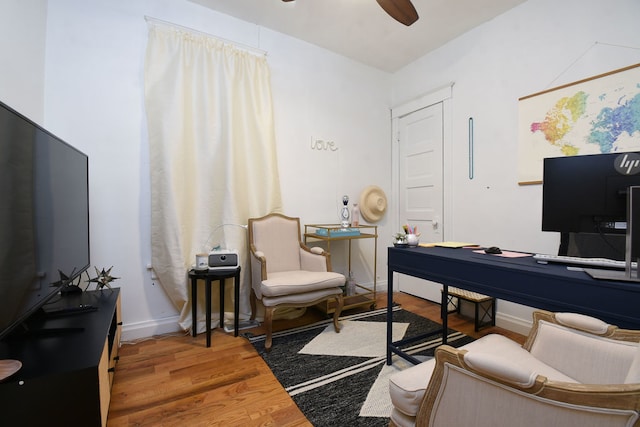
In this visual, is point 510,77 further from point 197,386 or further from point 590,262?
point 197,386

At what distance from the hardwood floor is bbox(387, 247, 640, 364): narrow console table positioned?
963mm

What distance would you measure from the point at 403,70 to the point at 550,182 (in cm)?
290

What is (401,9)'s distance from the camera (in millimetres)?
1838

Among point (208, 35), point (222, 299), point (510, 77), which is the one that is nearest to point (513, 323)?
point (510, 77)

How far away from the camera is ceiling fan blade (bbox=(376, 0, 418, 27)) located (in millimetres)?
1786

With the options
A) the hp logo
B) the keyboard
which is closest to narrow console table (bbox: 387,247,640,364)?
the keyboard

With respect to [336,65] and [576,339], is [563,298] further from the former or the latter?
[336,65]

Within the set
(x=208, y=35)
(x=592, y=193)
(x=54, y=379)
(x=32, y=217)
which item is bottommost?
(x=54, y=379)

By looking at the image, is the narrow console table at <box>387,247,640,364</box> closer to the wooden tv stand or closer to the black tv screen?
the black tv screen

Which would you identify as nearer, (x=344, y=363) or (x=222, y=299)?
(x=344, y=363)

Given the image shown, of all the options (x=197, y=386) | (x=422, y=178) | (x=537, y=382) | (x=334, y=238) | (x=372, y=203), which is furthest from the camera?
(x=372, y=203)

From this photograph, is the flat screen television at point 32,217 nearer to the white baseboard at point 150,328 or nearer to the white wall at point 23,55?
the white wall at point 23,55

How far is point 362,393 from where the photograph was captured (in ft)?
5.49

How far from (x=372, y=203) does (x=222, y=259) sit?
1.94 metres
